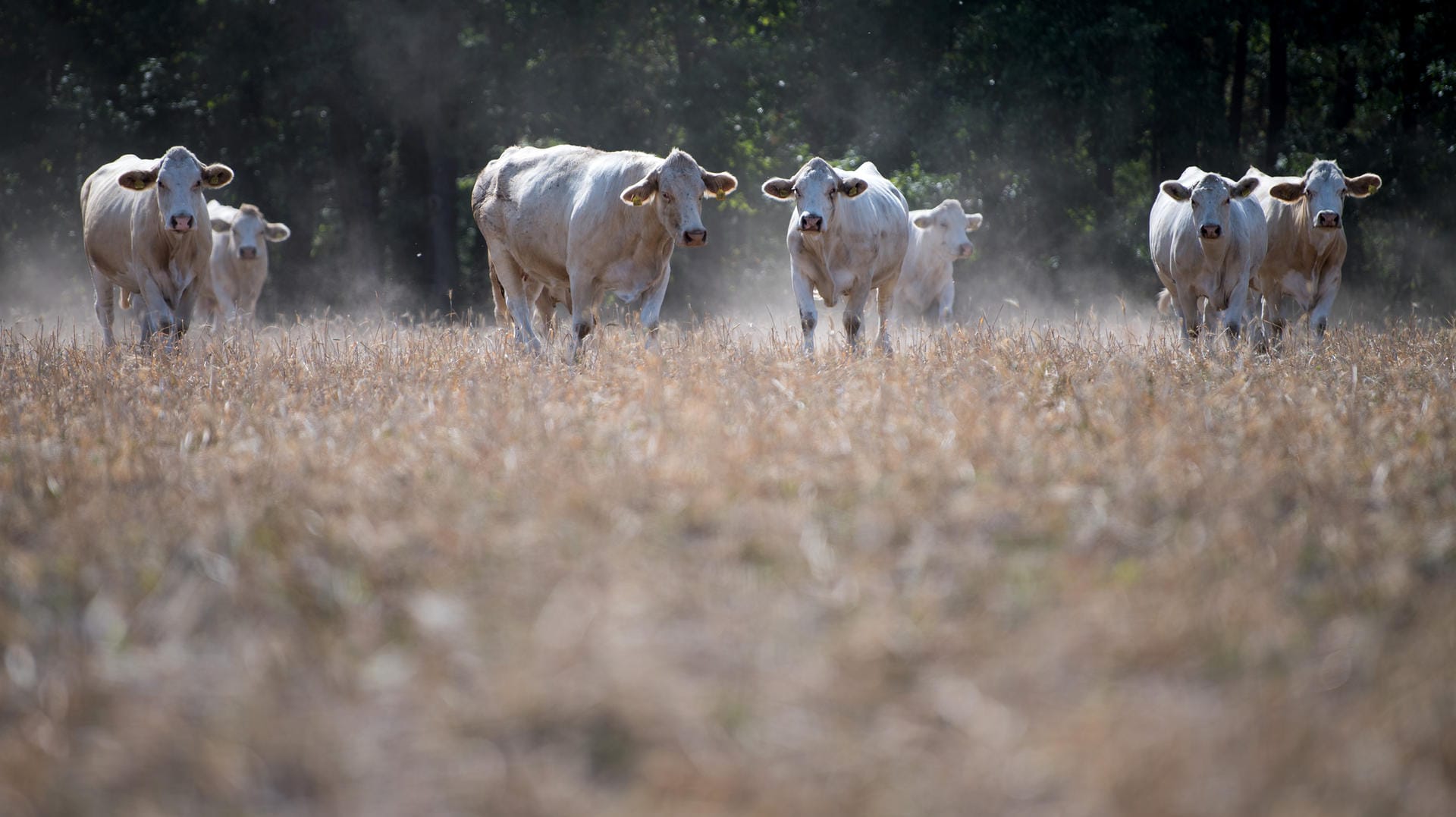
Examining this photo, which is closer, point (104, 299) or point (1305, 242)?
point (1305, 242)

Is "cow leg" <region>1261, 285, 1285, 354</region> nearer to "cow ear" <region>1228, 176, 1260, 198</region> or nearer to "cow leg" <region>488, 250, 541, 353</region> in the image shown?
"cow ear" <region>1228, 176, 1260, 198</region>

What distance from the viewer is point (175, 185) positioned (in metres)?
10.8

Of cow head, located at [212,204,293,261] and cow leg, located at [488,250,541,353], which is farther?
cow head, located at [212,204,293,261]

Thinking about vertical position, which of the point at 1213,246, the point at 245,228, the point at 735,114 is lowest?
the point at 1213,246

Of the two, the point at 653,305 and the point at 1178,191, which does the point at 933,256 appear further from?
the point at 653,305

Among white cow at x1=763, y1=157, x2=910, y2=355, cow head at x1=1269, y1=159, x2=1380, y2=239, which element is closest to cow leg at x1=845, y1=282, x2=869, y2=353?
white cow at x1=763, y1=157, x2=910, y2=355

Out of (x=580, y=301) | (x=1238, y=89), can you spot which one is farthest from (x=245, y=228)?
(x=1238, y=89)

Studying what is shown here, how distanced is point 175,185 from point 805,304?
541 centimetres

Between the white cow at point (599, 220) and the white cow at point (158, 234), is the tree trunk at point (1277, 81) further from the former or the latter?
the white cow at point (158, 234)

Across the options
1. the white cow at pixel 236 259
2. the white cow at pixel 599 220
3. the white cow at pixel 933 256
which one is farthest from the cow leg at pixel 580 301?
the white cow at pixel 236 259

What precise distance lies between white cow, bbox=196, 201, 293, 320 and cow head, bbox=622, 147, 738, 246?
339 inches

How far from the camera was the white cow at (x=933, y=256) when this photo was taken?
54.5 ft

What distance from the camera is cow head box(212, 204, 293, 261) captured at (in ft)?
55.2

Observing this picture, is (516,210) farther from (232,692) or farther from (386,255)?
(386,255)
